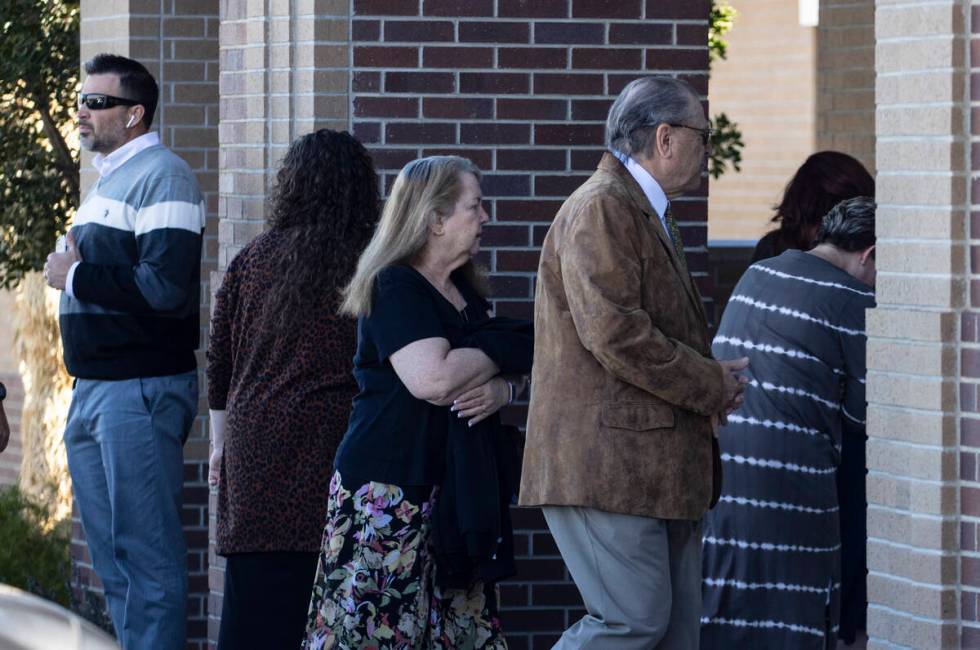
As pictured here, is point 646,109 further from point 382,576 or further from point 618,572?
point 382,576

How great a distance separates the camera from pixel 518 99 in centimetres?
652

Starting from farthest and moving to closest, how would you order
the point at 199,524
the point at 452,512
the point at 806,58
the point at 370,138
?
the point at 806,58 → the point at 199,524 → the point at 370,138 → the point at 452,512

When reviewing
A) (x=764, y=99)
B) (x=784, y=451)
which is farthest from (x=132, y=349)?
(x=764, y=99)

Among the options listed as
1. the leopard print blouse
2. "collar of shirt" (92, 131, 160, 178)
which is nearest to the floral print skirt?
the leopard print blouse

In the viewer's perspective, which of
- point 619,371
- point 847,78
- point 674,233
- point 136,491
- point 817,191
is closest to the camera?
point 619,371

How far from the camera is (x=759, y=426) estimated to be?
5676 millimetres

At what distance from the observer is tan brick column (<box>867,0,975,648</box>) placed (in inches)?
179

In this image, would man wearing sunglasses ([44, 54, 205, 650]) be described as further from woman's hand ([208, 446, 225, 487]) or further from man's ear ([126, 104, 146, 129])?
woman's hand ([208, 446, 225, 487])

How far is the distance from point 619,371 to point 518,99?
218 centimetres

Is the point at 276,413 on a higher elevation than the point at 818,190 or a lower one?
lower

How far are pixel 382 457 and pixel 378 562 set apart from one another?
0.89 ft

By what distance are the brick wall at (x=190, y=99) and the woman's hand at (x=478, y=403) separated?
2.79 meters

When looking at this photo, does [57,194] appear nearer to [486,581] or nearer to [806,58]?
[486,581]

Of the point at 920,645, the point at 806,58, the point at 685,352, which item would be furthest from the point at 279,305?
the point at 806,58
